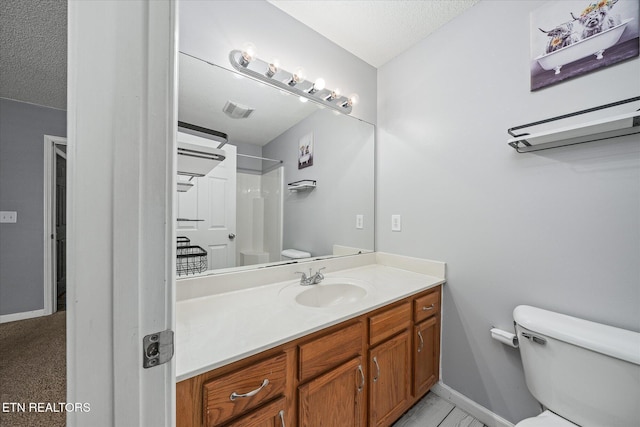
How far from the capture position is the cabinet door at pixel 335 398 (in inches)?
35.9

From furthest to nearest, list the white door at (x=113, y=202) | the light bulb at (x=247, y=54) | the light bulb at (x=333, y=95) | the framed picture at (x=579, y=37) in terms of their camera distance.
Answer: the light bulb at (x=333, y=95) < the light bulb at (x=247, y=54) < the framed picture at (x=579, y=37) < the white door at (x=113, y=202)

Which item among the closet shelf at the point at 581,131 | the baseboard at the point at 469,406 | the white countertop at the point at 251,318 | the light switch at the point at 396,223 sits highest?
the closet shelf at the point at 581,131

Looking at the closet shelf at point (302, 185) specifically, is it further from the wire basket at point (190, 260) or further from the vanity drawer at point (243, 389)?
the vanity drawer at point (243, 389)

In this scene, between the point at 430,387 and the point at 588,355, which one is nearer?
the point at 588,355

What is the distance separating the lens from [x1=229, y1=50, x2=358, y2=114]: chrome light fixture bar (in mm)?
1286

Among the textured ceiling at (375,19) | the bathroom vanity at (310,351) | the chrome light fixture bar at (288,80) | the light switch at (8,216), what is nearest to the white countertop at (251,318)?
the bathroom vanity at (310,351)

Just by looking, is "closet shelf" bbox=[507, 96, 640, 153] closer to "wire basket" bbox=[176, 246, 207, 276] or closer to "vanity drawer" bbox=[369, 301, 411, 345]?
"vanity drawer" bbox=[369, 301, 411, 345]

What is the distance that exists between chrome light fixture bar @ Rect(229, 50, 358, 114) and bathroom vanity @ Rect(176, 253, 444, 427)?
1096 millimetres

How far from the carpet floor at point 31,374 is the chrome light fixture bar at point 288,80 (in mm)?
2156

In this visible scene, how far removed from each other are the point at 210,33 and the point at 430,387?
7.86 ft

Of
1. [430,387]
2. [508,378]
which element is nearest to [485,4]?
[508,378]

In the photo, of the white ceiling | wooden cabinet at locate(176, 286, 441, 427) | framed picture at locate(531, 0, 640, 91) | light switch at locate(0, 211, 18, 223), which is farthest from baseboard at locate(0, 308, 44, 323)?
framed picture at locate(531, 0, 640, 91)

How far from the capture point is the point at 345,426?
1041 millimetres

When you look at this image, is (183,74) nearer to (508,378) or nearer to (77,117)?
(77,117)
